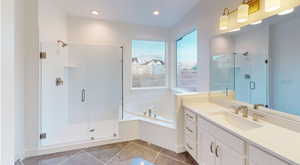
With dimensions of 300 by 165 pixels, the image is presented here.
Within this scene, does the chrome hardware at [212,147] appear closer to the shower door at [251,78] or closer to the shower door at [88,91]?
the shower door at [251,78]

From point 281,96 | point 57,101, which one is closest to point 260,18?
point 281,96

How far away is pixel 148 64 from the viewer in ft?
15.3

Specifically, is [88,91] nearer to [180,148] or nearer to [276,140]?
[180,148]

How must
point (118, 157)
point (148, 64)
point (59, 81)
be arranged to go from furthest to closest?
1. point (148, 64)
2. point (59, 81)
3. point (118, 157)

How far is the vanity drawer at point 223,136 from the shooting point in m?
1.36

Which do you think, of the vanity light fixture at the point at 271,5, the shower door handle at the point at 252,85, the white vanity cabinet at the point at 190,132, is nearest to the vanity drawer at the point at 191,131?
the white vanity cabinet at the point at 190,132

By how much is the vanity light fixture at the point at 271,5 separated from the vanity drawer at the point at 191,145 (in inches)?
71.1

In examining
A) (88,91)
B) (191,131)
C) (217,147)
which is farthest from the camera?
(88,91)

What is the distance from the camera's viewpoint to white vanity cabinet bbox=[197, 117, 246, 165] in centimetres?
139

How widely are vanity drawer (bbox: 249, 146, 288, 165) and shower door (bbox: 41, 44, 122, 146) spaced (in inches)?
96.2

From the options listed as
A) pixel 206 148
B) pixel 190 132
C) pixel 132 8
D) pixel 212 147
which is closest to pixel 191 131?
pixel 190 132

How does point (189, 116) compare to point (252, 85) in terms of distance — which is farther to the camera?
point (189, 116)

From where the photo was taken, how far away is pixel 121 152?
262cm

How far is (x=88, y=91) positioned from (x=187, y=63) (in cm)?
255
